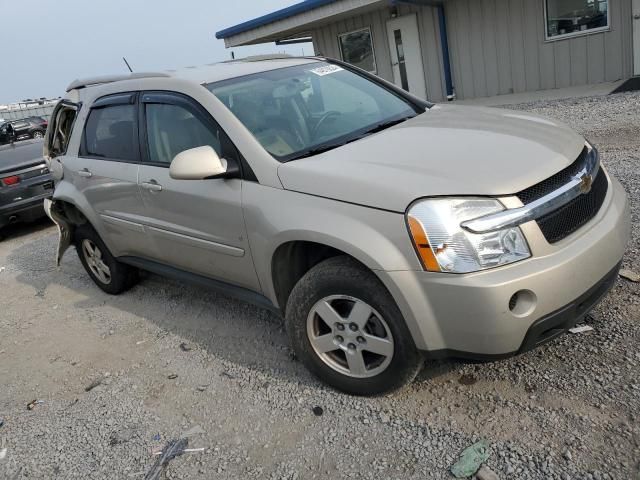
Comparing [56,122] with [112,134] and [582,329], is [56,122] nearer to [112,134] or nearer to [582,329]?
[112,134]

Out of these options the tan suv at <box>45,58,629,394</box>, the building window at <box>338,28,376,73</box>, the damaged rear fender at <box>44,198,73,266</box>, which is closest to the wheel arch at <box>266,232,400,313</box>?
the tan suv at <box>45,58,629,394</box>

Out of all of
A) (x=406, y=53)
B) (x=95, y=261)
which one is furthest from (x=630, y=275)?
(x=406, y=53)

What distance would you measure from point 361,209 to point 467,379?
3.74ft

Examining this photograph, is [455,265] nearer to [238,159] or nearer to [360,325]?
[360,325]

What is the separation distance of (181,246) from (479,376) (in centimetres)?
205

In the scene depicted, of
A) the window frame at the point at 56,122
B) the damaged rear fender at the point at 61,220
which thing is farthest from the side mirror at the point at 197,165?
the damaged rear fender at the point at 61,220

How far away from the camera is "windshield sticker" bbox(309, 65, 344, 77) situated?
3963 mm

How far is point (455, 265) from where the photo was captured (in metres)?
2.37

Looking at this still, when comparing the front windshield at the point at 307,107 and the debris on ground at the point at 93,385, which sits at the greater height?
the front windshield at the point at 307,107

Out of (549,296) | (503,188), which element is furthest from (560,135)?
(549,296)

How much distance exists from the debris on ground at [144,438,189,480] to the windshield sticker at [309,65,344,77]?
101 inches

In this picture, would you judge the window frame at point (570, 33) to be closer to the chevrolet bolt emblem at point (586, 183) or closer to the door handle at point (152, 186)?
the chevrolet bolt emblem at point (586, 183)

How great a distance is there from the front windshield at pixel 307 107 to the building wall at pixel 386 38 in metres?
10.8

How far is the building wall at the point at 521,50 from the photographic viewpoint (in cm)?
1111
